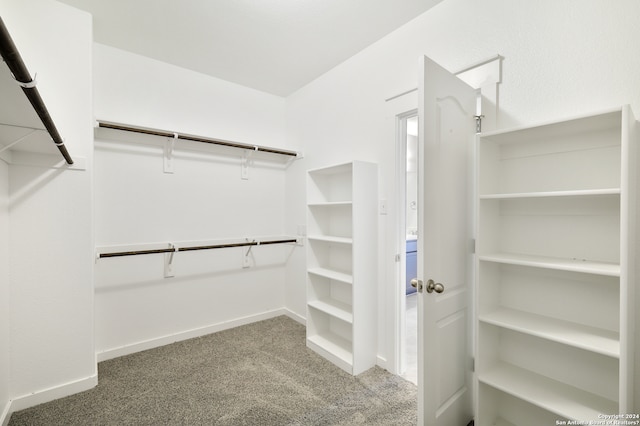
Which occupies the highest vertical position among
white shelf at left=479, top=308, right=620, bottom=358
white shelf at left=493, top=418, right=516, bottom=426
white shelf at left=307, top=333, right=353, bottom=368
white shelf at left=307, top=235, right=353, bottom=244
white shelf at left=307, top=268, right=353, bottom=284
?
white shelf at left=307, top=235, right=353, bottom=244

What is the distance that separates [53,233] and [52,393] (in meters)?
1.08

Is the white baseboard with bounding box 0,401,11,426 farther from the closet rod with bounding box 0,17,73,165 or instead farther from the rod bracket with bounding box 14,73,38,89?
the rod bracket with bounding box 14,73,38,89

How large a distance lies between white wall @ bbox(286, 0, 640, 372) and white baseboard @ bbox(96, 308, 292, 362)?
1.53 metres

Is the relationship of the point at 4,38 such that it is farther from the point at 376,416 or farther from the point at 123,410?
the point at 376,416

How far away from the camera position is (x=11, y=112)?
112 cm

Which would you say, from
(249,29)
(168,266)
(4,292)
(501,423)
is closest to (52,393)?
(4,292)

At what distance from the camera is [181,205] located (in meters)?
2.83

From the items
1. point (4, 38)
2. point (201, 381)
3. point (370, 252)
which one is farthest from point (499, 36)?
point (201, 381)

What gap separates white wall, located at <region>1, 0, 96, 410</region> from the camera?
72.2 inches

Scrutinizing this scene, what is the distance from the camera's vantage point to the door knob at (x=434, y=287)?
4.48 feet

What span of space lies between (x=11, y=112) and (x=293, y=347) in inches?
96.9

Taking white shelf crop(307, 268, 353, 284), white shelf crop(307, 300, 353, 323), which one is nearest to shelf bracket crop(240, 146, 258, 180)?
white shelf crop(307, 268, 353, 284)

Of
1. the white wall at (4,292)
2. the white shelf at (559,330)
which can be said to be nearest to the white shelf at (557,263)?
the white shelf at (559,330)

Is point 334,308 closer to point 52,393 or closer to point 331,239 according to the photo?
point 331,239
